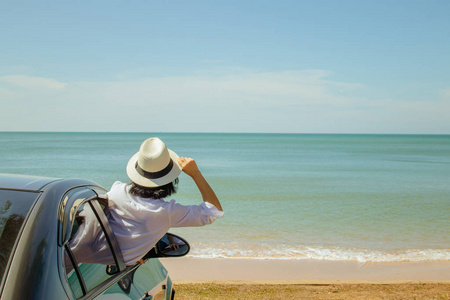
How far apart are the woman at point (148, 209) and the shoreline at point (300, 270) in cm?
483

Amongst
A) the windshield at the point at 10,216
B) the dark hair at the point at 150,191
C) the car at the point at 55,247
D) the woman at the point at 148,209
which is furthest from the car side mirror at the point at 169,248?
the windshield at the point at 10,216

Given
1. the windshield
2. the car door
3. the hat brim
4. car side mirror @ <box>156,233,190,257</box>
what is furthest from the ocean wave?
the windshield

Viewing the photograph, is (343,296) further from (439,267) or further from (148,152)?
(148,152)

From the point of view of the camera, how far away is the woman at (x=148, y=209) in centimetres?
276

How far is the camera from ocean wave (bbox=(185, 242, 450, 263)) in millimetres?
9289

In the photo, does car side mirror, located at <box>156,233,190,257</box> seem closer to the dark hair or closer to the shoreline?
the dark hair

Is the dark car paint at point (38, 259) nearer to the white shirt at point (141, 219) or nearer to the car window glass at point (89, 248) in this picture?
the car window glass at point (89, 248)

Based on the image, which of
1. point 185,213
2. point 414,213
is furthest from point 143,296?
point 414,213

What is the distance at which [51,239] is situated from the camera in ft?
6.05

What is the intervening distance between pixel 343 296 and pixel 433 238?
625 centimetres

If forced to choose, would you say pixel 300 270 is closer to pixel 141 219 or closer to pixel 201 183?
pixel 201 183

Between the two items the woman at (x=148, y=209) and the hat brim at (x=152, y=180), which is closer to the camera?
the woman at (x=148, y=209)

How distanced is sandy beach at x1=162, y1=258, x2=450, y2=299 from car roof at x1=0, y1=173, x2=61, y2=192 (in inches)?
159

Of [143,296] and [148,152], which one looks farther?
[148,152]
